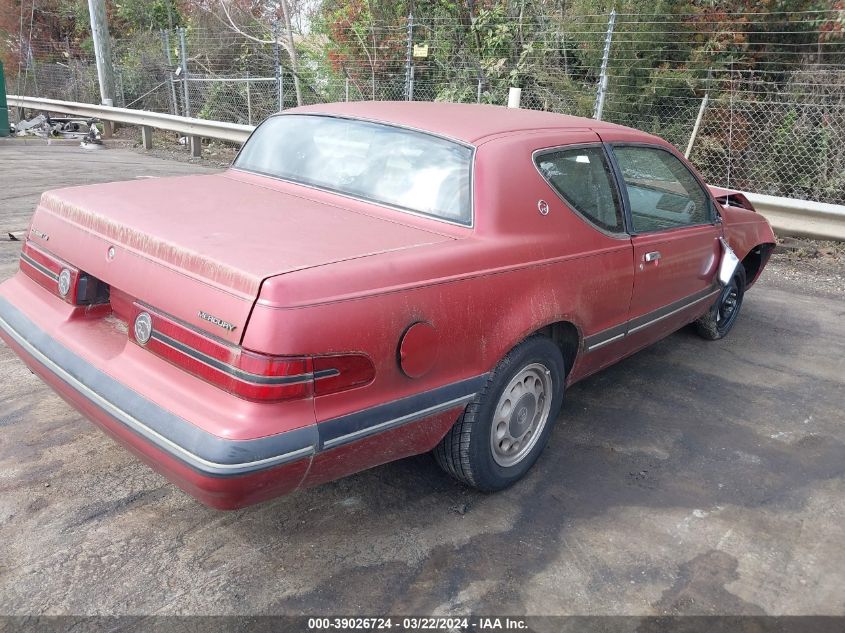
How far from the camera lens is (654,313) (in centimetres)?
393

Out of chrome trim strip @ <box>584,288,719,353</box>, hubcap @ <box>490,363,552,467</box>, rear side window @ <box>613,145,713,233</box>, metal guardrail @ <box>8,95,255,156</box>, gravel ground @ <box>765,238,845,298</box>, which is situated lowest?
gravel ground @ <box>765,238,845,298</box>

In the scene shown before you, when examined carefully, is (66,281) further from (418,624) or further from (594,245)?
(594,245)

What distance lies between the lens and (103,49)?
15016mm

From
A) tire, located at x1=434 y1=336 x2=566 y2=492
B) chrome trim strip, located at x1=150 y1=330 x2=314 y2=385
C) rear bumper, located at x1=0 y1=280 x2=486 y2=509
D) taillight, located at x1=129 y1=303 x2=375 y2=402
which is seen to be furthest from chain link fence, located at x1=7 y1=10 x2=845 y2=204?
chrome trim strip, located at x1=150 y1=330 x2=314 y2=385

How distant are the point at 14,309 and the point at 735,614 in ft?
10.3

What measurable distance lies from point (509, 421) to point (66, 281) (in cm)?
195

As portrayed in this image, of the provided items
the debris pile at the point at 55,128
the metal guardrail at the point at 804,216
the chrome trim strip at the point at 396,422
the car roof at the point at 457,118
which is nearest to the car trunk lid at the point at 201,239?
the chrome trim strip at the point at 396,422

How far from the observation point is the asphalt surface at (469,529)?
2.44 m

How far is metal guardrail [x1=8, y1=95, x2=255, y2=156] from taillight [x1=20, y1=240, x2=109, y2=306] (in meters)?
8.32

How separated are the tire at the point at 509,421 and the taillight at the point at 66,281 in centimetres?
153

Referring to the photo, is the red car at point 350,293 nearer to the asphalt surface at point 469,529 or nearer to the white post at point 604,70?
the asphalt surface at point 469,529

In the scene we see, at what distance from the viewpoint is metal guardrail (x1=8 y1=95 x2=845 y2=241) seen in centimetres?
678

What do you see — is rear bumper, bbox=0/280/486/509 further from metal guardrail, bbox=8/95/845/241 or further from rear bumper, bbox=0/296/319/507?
metal guardrail, bbox=8/95/845/241

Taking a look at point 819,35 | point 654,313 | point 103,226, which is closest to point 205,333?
point 103,226
